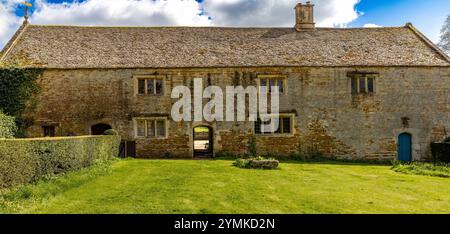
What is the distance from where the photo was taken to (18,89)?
20.7 m

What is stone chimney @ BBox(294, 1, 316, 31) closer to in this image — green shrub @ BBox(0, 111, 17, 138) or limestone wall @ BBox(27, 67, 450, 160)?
limestone wall @ BBox(27, 67, 450, 160)

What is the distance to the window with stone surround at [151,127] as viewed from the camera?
70.1 feet

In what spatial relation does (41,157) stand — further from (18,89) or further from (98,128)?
(18,89)

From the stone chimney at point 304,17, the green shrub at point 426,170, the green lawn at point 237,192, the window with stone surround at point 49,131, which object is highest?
the stone chimney at point 304,17

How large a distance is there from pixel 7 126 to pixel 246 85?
13.9 meters

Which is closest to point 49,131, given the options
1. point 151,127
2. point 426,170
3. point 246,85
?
point 151,127

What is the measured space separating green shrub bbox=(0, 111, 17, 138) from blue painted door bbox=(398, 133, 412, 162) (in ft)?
76.9

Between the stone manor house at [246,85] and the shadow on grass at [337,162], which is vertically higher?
the stone manor house at [246,85]

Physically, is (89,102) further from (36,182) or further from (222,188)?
(222,188)

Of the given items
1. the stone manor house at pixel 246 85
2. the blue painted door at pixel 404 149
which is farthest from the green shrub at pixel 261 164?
the blue painted door at pixel 404 149

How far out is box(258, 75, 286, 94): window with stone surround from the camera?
21.9 metres

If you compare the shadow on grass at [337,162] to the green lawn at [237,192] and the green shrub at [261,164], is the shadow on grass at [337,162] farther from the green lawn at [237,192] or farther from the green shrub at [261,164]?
the green lawn at [237,192]

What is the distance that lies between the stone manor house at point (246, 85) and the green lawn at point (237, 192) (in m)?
Answer: 6.02
